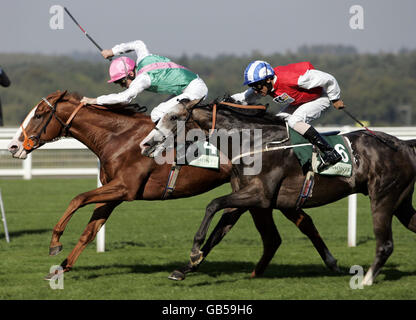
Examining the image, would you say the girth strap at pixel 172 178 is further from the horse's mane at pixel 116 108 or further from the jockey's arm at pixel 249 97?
the jockey's arm at pixel 249 97

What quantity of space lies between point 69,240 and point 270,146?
161 inches

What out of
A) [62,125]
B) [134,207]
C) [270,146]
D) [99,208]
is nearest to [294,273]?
[270,146]

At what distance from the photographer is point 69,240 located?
9.50 metres

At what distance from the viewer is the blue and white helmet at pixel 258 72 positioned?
21.3 feet

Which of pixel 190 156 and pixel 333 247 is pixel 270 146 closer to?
pixel 190 156

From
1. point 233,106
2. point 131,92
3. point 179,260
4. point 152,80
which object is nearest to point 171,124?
point 233,106

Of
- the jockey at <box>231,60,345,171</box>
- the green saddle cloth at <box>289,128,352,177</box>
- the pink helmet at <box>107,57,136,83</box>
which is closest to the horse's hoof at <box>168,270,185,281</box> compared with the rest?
the green saddle cloth at <box>289,128,352,177</box>

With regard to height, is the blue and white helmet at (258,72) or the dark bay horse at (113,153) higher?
the blue and white helmet at (258,72)

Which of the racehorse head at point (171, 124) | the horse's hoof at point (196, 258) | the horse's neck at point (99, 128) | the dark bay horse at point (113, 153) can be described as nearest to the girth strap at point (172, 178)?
the dark bay horse at point (113, 153)

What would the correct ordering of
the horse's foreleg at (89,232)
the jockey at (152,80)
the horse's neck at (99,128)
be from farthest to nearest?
the horse's neck at (99,128), the jockey at (152,80), the horse's foreleg at (89,232)

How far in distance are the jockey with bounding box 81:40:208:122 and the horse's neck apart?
0.14 metres

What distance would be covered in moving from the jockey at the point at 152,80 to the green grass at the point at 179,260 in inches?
65.3

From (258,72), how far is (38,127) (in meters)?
2.15

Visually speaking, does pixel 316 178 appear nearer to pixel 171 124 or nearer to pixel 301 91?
pixel 301 91
